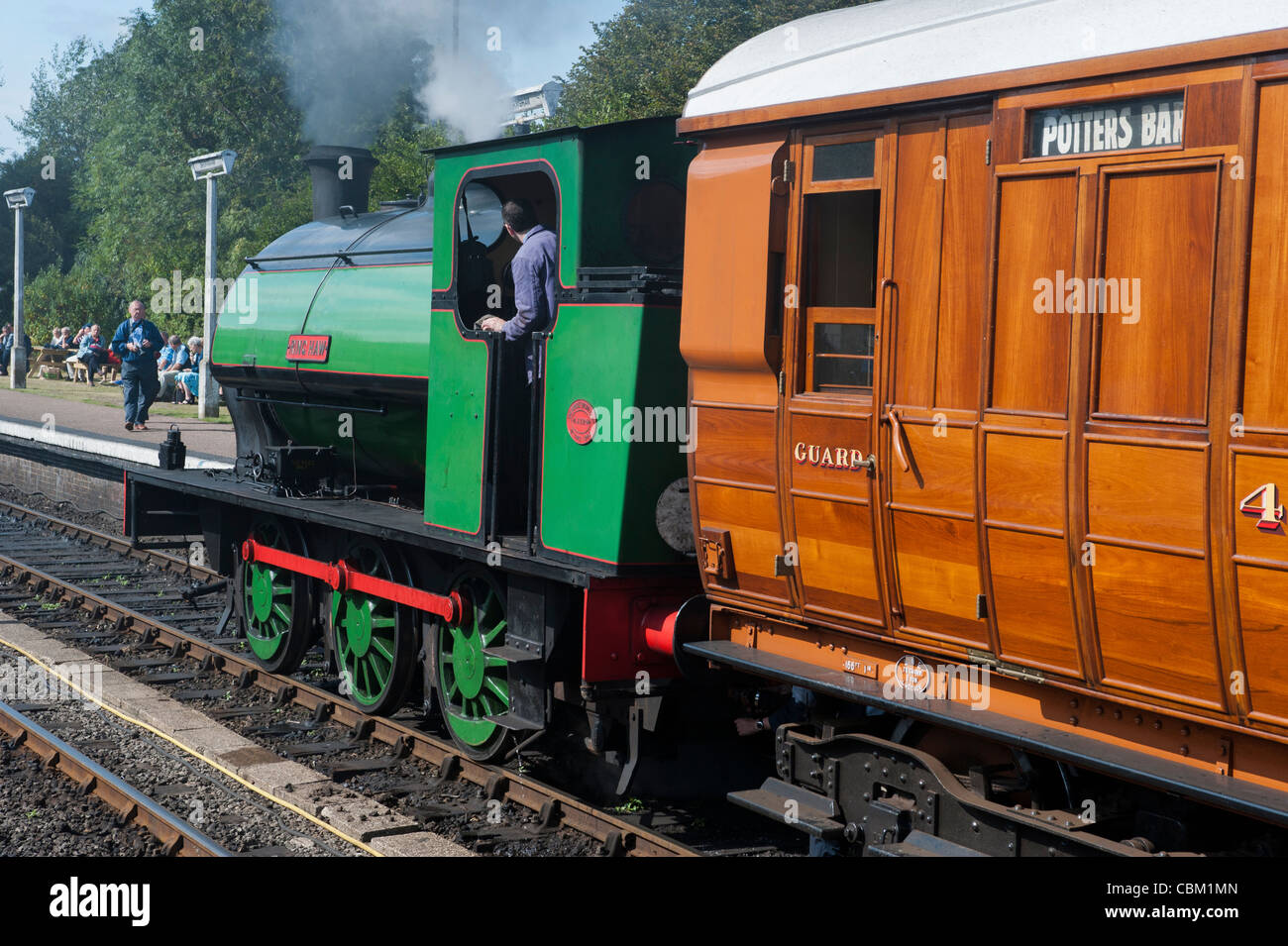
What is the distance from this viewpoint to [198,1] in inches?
2014

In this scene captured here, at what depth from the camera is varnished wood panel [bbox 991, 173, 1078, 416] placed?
13.7 feet

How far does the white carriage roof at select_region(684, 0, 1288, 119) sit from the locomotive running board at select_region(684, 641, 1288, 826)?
211 cm

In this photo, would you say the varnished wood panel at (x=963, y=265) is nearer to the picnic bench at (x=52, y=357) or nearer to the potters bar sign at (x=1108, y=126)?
the potters bar sign at (x=1108, y=126)

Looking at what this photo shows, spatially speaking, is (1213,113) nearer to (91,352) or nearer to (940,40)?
(940,40)

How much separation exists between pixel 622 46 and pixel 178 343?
21.5 meters

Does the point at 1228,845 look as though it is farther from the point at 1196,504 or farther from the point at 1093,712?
the point at 1196,504

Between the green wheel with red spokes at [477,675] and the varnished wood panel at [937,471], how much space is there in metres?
2.92

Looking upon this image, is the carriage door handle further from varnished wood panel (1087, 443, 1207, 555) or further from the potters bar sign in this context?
the potters bar sign

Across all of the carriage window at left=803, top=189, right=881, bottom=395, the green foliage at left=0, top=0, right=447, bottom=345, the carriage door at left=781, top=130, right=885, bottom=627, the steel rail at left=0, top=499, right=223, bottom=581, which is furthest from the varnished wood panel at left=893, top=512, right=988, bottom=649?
the green foliage at left=0, top=0, right=447, bottom=345

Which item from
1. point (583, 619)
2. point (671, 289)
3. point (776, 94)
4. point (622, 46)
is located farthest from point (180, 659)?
point (622, 46)

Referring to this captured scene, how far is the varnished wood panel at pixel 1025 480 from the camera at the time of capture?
419cm

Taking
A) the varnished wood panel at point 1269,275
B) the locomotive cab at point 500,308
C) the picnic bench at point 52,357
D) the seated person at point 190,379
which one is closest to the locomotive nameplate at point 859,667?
the varnished wood panel at point 1269,275

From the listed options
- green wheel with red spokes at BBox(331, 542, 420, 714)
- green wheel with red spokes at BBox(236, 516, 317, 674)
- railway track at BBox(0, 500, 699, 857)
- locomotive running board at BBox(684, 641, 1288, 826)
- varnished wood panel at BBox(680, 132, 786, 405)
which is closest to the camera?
locomotive running board at BBox(684, 641, 1288, 826)

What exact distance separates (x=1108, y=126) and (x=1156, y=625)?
4.97 feet
